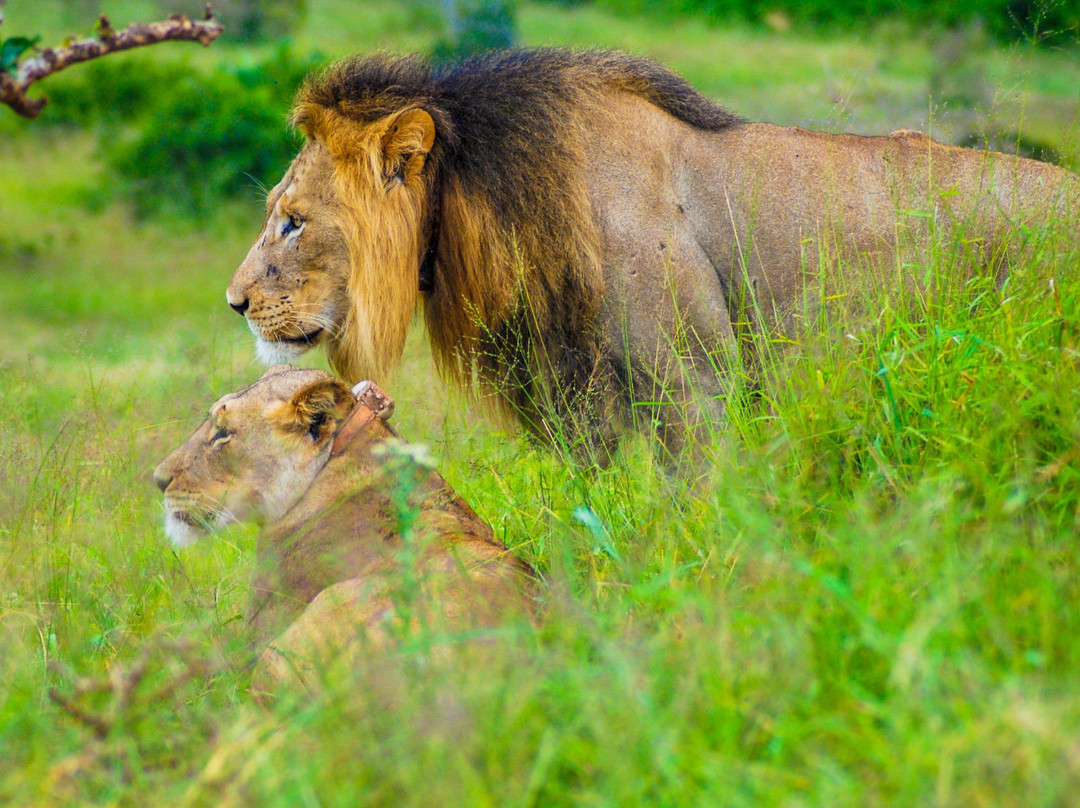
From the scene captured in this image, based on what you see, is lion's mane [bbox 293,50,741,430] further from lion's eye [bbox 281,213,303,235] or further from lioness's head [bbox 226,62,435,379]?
lion's eye [bbox 281,213,303,235]

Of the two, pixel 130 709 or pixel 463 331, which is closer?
pixel 130 709

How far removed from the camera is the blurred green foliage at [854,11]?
1973cm

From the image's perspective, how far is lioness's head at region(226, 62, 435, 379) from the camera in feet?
13.0

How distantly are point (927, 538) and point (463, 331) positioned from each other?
2.25m

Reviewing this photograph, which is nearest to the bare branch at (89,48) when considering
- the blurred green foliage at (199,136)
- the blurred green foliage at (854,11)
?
the blurred green foliage at (199,136)

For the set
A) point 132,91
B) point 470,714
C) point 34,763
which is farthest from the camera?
point 132,91

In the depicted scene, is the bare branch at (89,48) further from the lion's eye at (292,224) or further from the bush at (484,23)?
the bush at (484,23)

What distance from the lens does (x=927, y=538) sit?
2.23 meters

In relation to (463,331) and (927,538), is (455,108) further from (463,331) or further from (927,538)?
(927,538)

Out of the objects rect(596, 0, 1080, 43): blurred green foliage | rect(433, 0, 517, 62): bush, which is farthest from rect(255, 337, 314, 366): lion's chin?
rect(596, 0, 1080, 43): blurred green foliage

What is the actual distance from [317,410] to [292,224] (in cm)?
85

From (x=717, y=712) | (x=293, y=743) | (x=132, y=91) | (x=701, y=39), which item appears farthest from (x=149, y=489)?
(x=701, y=39)

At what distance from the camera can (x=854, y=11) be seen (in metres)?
23.8

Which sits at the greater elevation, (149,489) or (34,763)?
(34,763)
